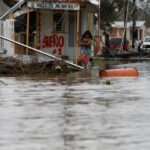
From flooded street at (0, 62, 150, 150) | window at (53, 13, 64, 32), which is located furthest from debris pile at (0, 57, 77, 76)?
window at (53, 13, 64, 32)

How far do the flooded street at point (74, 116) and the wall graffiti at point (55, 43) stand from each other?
1368 cm

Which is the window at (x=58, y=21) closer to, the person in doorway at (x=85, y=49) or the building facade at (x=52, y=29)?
the building facade at (x=52, y=29)

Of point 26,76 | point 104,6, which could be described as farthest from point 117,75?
point 104,6

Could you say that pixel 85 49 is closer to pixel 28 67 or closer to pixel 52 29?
pixel 52 29

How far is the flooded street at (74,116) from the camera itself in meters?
10.3

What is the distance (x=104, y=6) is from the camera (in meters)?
59.7

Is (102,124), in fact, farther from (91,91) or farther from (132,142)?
(91,91)

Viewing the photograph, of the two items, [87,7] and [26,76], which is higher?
[87,7]

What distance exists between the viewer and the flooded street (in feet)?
33.8

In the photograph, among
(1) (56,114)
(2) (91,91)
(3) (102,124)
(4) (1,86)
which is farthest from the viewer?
(4) (1,86)

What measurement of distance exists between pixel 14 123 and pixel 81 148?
277 cm

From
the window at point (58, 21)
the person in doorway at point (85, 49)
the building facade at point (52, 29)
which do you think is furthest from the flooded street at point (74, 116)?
the window at point (58, 21)

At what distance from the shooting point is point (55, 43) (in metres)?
35.3

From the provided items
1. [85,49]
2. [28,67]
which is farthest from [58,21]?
[28,67]
